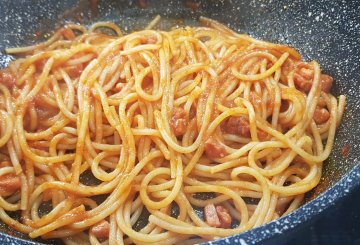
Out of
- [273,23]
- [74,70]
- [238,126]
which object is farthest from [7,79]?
[273,23]

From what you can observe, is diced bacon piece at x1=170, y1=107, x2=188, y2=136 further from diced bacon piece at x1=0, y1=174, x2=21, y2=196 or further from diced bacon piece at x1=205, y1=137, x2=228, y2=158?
diced bacon piece at x1=0, y1=174, x2=21, y2=196

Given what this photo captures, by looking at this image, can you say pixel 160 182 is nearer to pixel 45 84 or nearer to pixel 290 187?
pixel 290 187

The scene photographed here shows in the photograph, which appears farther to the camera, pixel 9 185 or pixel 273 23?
pixel 273 23

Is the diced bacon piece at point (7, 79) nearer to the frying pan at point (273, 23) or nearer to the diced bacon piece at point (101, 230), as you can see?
the frying pan at point (273, 23)

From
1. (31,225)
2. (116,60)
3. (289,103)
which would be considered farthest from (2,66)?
(289,103)

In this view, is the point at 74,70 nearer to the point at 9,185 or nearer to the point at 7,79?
the point at 7,79

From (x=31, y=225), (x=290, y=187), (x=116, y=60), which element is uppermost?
(x=116, y=60)
